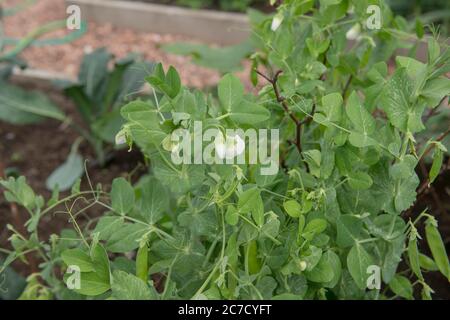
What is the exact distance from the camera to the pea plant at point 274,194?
36.0 inches

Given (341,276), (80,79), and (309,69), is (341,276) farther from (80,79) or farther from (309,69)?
(80,79)

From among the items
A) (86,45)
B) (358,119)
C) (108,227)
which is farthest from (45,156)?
(358,119)

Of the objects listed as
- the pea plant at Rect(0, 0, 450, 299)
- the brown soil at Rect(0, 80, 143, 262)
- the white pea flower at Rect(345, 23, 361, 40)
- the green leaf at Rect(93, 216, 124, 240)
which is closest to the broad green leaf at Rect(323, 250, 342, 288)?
the pea plant at Rect(0, 0, 450, 299)

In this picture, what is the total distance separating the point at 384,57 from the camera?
55.1 inches

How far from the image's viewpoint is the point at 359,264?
0.99 m

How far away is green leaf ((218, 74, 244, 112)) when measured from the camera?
0.95 m

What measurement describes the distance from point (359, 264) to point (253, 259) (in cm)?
16

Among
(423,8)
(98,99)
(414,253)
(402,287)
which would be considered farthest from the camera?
(423,8)

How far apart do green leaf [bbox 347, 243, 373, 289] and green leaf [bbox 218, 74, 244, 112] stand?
11.0 inches

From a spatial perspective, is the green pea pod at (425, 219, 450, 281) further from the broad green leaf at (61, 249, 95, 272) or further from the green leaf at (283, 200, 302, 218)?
the broad green leaf at (61, 249, 95, 272)

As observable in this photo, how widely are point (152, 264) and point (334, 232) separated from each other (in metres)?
0.29

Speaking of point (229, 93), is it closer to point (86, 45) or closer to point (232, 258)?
point (232, 258)

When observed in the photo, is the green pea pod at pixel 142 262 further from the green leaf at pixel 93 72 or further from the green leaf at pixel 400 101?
the green leaf at pixel 93 72
